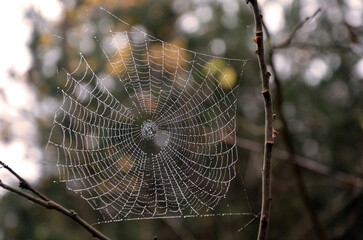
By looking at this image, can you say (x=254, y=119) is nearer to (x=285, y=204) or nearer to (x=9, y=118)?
(x=285, y=204)

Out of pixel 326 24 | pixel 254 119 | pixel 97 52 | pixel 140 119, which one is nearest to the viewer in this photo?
pixel 140 119

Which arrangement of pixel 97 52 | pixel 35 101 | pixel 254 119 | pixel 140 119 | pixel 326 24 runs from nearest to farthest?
pixel 140 119 < pixel 326 24 < pixel 97 52 < pixel 35 101 < pixel 254 119

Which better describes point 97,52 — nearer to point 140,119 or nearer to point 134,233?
point 140,119

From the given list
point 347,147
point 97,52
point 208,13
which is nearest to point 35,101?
point 97,52

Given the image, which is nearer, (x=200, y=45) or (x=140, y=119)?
(x=140, y=119)

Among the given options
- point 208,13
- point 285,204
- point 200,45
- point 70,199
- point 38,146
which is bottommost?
point 285,204

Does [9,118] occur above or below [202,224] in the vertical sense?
above
